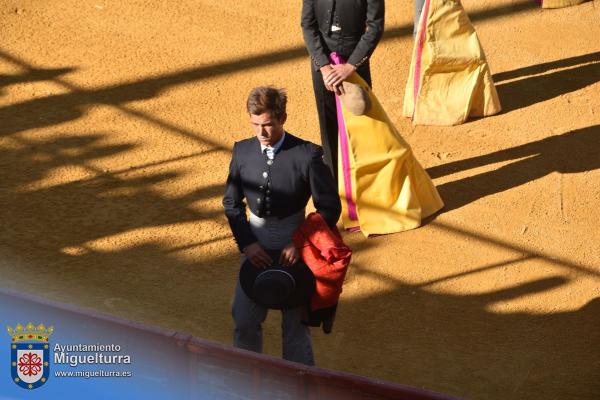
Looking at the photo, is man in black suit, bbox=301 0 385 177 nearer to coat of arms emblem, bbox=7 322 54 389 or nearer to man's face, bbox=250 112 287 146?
man's face, bbox=250 112 287 146

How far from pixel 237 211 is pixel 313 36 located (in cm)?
204

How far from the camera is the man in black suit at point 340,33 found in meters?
7.39

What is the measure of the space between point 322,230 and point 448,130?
11.8 feet

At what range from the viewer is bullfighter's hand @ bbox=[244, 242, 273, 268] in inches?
225

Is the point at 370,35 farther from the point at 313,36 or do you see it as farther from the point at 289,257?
the point at 289,257

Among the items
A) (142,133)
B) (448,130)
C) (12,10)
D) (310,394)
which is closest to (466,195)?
(448,130)

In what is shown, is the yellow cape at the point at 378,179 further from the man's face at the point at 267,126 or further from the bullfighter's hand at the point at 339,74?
the man's face at the point at 267,126

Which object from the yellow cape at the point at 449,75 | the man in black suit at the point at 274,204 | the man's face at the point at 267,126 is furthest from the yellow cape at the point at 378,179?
the man's face at the point at 267,126

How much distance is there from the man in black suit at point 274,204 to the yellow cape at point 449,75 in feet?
10.9

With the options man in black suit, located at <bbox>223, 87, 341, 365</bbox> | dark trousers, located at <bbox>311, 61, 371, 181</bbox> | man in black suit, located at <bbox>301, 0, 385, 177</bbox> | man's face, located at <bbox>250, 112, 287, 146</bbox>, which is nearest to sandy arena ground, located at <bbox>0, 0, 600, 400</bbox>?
dark trousers, located at <bbox>311, 61, 371, 181</bbox>

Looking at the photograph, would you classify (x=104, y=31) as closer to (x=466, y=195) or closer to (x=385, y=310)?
(x=466, y=195)

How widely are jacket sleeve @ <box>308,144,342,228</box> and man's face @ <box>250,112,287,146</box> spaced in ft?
0.81

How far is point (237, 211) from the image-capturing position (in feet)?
19.1

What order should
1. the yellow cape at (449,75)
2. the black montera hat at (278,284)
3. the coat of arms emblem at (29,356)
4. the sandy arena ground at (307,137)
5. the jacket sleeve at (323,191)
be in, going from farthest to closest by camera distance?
the yellow cape at (449,75), the sandy arena ground at (307,137), the jacket sleeve at (323,191), the black montera hat at (278,284), the coat of arms emblem at (29,356)
